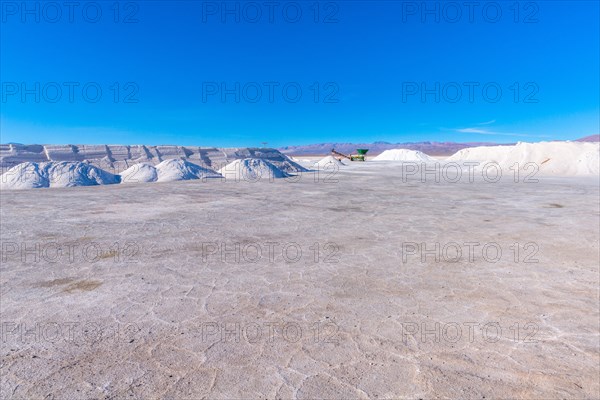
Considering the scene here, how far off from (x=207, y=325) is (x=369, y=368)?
126 cm

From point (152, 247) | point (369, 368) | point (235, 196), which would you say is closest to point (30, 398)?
point (369, 368)

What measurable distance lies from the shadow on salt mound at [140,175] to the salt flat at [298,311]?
10.7 metres

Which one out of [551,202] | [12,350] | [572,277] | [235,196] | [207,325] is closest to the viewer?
[12,350]

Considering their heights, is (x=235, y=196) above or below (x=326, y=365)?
above

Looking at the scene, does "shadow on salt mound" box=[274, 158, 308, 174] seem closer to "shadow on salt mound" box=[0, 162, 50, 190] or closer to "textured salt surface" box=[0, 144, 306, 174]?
"textured salt surface" box=[0, 144, 306, 174]

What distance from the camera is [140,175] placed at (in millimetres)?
16453

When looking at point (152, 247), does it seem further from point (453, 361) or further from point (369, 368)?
point (453, 361)

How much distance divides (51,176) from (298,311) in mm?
15272

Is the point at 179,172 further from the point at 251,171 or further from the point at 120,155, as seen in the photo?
the point at 120,155

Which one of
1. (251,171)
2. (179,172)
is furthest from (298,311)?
(251,171)

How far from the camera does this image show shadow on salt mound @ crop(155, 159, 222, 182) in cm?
1672

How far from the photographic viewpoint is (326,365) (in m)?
2.20

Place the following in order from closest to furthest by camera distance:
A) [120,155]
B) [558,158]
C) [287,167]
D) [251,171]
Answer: [251,171]
[120,155]
[558,158]
[287,167]

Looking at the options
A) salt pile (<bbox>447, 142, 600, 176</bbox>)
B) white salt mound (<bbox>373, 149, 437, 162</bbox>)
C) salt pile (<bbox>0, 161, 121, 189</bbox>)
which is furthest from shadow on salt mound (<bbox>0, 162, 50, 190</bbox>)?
white salt mound (<bbox>373, 149, 437, 162</bbox>)
